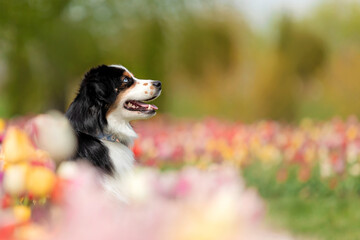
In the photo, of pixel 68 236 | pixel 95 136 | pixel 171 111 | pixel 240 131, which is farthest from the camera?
pixel 171 111

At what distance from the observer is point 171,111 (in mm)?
12586

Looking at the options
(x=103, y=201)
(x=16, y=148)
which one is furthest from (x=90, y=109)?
(x=103, y=201)

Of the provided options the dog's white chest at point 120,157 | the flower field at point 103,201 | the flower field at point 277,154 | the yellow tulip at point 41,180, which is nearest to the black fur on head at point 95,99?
the dog's white chest at point 120,157

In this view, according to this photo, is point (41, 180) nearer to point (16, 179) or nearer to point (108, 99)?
point (16, 179)

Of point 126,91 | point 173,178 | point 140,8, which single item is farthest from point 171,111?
point 173,178

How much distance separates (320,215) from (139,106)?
280 centimetres

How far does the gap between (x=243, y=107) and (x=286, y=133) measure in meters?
3.55

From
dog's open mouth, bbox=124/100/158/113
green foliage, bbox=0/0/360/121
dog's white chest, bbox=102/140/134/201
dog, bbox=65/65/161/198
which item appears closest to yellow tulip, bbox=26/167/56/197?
dog's white chest, bbox=102/140/134/201

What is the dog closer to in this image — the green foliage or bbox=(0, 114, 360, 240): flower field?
bbox=(0, 114, 360, 240): flower field

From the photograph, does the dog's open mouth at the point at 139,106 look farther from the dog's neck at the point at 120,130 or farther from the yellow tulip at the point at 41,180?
the yellow tulip at the point at 41,180

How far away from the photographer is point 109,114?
304 cm

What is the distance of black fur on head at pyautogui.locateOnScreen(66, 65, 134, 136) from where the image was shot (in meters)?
2.92

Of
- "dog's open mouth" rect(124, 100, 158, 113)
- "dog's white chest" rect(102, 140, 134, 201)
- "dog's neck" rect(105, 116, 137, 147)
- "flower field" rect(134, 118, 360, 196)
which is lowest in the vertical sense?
"dog's white chest" rect(102, 140, 134, 201)

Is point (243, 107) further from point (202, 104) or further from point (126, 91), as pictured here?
point (126, 91)
